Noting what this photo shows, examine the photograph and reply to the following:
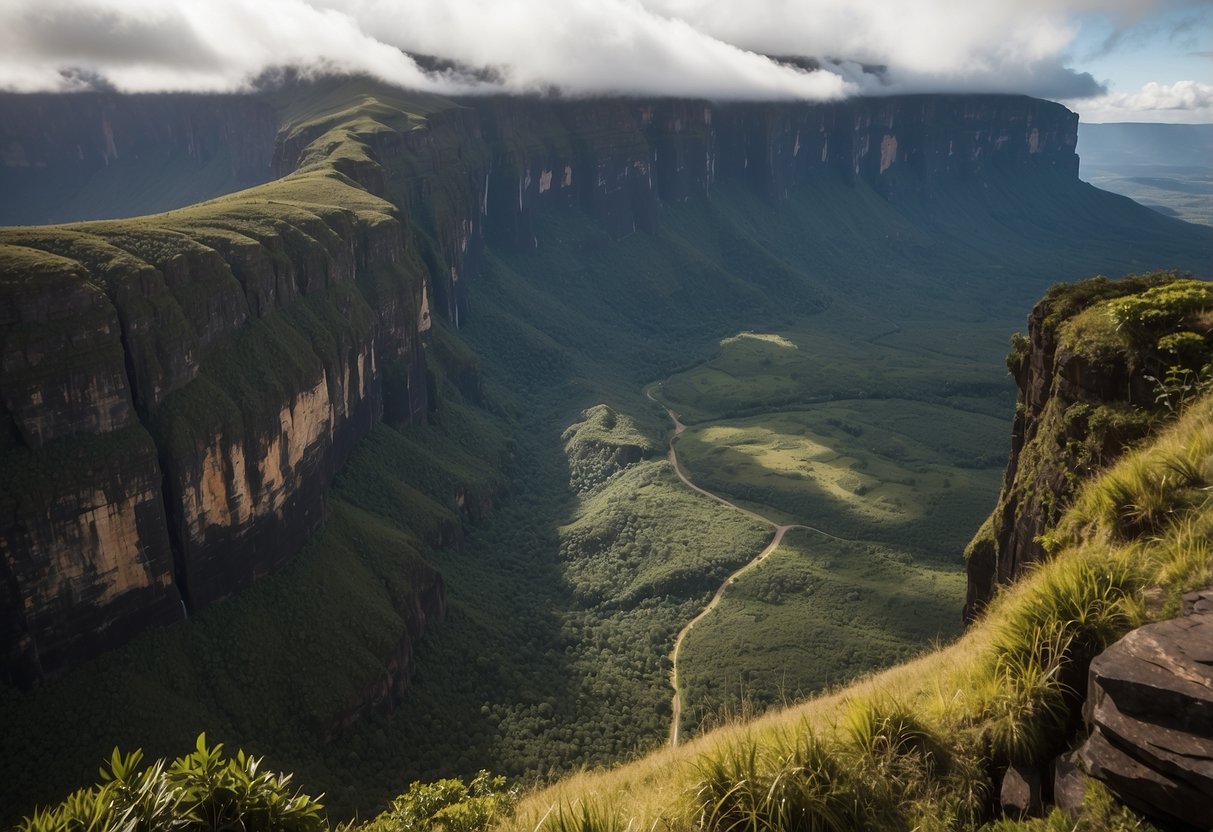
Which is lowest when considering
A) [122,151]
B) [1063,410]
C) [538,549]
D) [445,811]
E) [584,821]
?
[538,549]

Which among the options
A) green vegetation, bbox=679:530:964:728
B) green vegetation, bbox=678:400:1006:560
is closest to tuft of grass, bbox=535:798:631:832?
green vegetation, bbox=679:530:964:728

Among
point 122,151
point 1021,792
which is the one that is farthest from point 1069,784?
point 122,151

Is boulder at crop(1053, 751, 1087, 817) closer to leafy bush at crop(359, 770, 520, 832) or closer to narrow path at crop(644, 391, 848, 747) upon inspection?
leafy bush at crop(359, 770, 520, 832)

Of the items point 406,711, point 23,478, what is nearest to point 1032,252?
point 406,711

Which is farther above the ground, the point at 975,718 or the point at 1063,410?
the point at 1063,410

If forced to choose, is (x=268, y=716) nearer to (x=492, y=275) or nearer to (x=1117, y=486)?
(x=1117, y=486)

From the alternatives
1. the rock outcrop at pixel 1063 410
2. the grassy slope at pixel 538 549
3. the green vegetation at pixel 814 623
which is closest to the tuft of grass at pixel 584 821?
the rock outcrop at pixel 1063 410

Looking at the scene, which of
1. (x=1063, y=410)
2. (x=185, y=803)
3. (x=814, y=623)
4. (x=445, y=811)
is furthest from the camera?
(x=814, y=623)

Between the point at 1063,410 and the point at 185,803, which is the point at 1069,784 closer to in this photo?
the point at 185,803

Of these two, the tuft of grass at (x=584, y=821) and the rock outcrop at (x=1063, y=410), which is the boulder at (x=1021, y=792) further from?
the rock outcrop at (x=1063, y=410)
